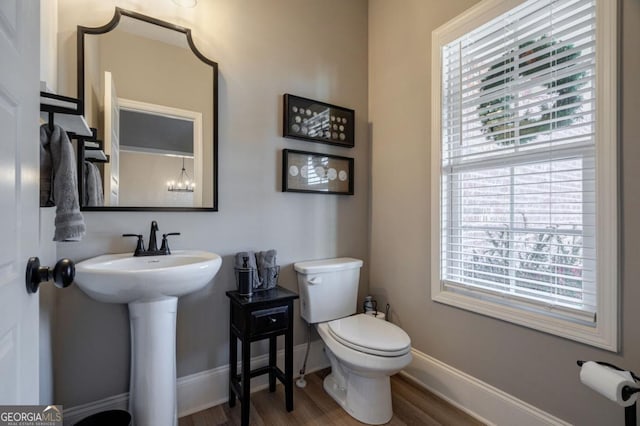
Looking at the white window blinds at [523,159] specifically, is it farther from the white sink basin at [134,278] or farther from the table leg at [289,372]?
the white sink basin at [134,278]

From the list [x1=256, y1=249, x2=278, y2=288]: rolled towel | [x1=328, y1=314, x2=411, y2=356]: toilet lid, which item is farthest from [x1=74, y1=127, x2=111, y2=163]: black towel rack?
[x1=328, y1=314, x2=411, y2=356]: toilet lid

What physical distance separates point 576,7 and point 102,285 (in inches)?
91.0

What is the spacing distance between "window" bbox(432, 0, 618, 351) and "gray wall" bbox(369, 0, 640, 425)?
5 cm

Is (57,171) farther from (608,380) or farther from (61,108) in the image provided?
(608,380)

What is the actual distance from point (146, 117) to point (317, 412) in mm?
1871

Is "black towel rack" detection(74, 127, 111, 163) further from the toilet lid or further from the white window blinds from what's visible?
the white window blinds

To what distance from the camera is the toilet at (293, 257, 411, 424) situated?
1.54m

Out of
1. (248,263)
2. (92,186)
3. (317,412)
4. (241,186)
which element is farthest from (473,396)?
(92,186)

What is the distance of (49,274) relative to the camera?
0.70 meters

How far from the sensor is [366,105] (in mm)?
2408

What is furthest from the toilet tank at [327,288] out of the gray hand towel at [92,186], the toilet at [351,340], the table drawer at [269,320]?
the gray hand towel at [92,186]

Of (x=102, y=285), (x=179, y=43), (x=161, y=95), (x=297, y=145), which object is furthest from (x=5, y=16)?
(x=297, y=145)

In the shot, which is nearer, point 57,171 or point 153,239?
point 57,171

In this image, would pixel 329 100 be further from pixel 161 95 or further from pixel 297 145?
pixel 161 95
